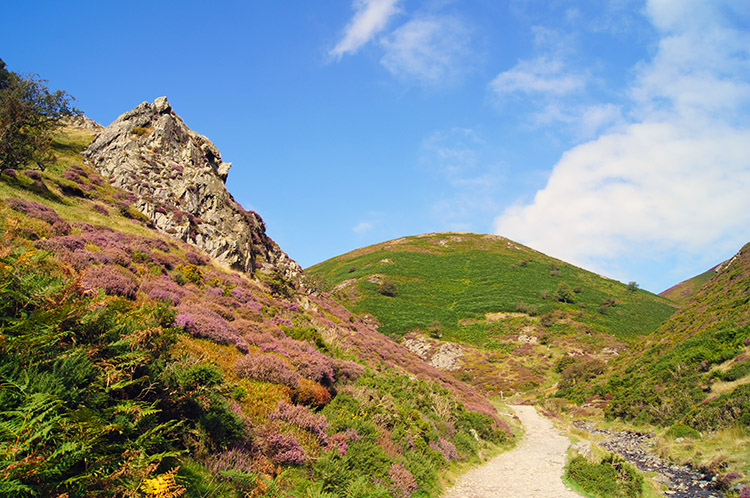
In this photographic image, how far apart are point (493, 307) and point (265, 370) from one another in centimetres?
6789

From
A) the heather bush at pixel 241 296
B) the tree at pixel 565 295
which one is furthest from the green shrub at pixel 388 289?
the heather bush at pixel 241 296

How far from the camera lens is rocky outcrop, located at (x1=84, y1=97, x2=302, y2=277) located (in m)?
28.4

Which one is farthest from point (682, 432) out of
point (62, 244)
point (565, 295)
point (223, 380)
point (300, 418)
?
point (565, 295)

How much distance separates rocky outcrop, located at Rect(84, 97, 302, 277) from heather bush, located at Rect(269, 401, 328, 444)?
21.3m

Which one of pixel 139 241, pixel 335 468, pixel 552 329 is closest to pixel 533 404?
pixel 552 329

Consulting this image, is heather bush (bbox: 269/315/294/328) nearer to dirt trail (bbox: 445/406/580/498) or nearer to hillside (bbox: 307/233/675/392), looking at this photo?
dirt trail (bbox: 445/406/580/498)

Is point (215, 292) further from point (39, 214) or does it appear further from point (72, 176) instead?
point (72, 176)

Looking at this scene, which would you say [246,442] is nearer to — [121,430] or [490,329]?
[121,430]

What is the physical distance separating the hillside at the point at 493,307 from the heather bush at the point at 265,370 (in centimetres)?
4183

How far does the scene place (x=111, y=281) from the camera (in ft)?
31.8

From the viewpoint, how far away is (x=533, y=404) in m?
37.9

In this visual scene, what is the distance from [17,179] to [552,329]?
69351 millimetres

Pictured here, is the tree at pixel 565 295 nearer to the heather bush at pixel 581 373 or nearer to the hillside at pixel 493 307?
the hillside at pixel 493 307

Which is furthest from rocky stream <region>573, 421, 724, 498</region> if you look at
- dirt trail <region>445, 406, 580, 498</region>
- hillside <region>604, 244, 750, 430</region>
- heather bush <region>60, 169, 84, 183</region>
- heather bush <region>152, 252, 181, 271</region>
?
heather bush <region>60, 169, 84, 183</region>
